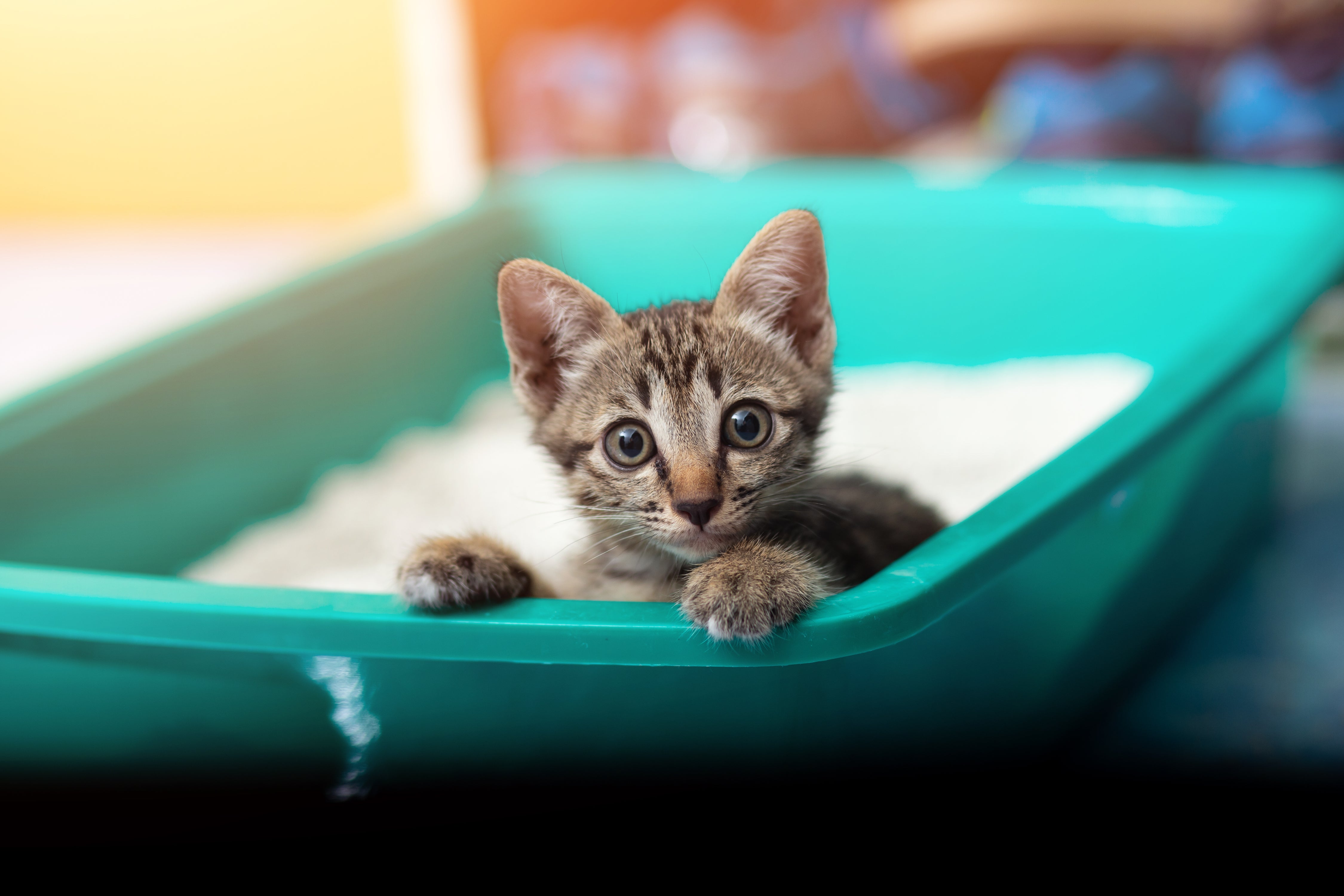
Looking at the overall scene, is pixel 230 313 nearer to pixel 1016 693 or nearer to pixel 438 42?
pixel 1016 693

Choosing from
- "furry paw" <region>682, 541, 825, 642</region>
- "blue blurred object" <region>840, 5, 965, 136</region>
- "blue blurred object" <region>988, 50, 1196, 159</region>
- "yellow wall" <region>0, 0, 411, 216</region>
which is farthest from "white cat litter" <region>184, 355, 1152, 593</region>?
"yellow wall" <region>0, 0, 411, 216</region>

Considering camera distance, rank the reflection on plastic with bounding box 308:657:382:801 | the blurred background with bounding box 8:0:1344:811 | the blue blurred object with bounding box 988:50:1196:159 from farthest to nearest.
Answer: the blue blurred object with bounding box 988:50:1196:159, the blurred background with bounding box 8:0:1344:811, the reflection on plastic with bounding box 308:657:382:801

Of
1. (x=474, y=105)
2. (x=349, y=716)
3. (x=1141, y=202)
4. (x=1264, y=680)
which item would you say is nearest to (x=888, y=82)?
(x=1141, y=202)

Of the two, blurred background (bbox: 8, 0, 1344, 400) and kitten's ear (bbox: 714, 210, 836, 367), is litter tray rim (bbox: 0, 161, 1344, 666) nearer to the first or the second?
kitten's ear (bbox: 714, 210, 836, 367)

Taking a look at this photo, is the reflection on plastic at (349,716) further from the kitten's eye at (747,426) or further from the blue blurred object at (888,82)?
the blue blurred object at (888,82)

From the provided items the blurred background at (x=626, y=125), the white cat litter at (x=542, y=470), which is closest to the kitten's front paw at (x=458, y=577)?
the white cat litter at (x=542, y=470)

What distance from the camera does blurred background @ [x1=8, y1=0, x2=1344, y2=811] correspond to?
1524 mm

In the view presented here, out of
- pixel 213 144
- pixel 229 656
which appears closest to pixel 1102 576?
pixel 229 656

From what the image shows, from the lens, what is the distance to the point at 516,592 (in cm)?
92

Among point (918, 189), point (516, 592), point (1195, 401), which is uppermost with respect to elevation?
point (918, 189)

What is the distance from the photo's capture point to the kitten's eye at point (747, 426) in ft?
2.74

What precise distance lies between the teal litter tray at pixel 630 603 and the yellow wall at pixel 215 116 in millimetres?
1420

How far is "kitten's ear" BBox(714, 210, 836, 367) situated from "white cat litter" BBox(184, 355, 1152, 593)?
28 cm

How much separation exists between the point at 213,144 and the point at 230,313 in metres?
2.14
